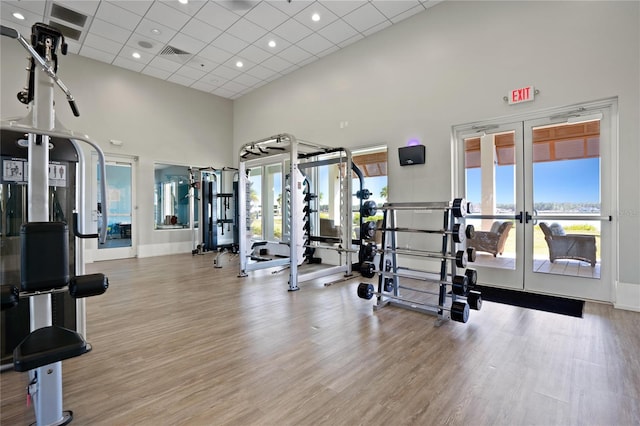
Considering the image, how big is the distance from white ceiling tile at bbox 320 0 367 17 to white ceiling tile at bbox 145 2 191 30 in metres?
2.38

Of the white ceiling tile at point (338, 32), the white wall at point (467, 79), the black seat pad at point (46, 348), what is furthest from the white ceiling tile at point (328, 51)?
the black seat pad at point (46, 348)

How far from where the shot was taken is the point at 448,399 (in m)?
1.96

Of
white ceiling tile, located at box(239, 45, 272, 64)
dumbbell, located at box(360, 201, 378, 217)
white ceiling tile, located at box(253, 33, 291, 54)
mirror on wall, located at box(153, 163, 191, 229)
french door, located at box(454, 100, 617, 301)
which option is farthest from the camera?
mirror on wall, located at box(153, 163, 191, 229)

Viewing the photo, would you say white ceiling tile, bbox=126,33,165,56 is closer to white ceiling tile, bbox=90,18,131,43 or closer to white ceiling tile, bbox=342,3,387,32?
white ceiling tile, bbox=90,18,131,43

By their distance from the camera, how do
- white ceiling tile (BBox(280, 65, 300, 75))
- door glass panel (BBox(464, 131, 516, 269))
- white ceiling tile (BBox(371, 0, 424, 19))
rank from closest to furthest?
door glass panel (BBox(464, 131, 516, 269)) < white ceiling tile (BBox(371, 0, 424, 19)) < white ceiling tile (BBox(280, 65, 300, 75))

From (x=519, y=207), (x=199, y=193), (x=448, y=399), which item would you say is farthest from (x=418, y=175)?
(x=199, y=193)

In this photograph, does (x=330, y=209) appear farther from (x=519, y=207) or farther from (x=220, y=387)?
(x=220, y=387)

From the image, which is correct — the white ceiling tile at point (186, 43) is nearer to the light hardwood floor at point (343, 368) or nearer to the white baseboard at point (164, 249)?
the white baseboard at point (164, 249)

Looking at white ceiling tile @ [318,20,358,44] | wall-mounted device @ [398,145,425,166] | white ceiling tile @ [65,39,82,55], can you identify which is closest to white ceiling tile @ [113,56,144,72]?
white ceiling tile @ [65,39,82,55]

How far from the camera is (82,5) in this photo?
16.7 ft

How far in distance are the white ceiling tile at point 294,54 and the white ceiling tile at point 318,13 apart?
0.84 metres

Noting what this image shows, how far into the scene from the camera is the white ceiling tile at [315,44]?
19.8ft

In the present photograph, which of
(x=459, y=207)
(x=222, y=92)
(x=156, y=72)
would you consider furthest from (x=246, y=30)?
(x=459, y=207)

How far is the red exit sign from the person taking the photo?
13.8ft
